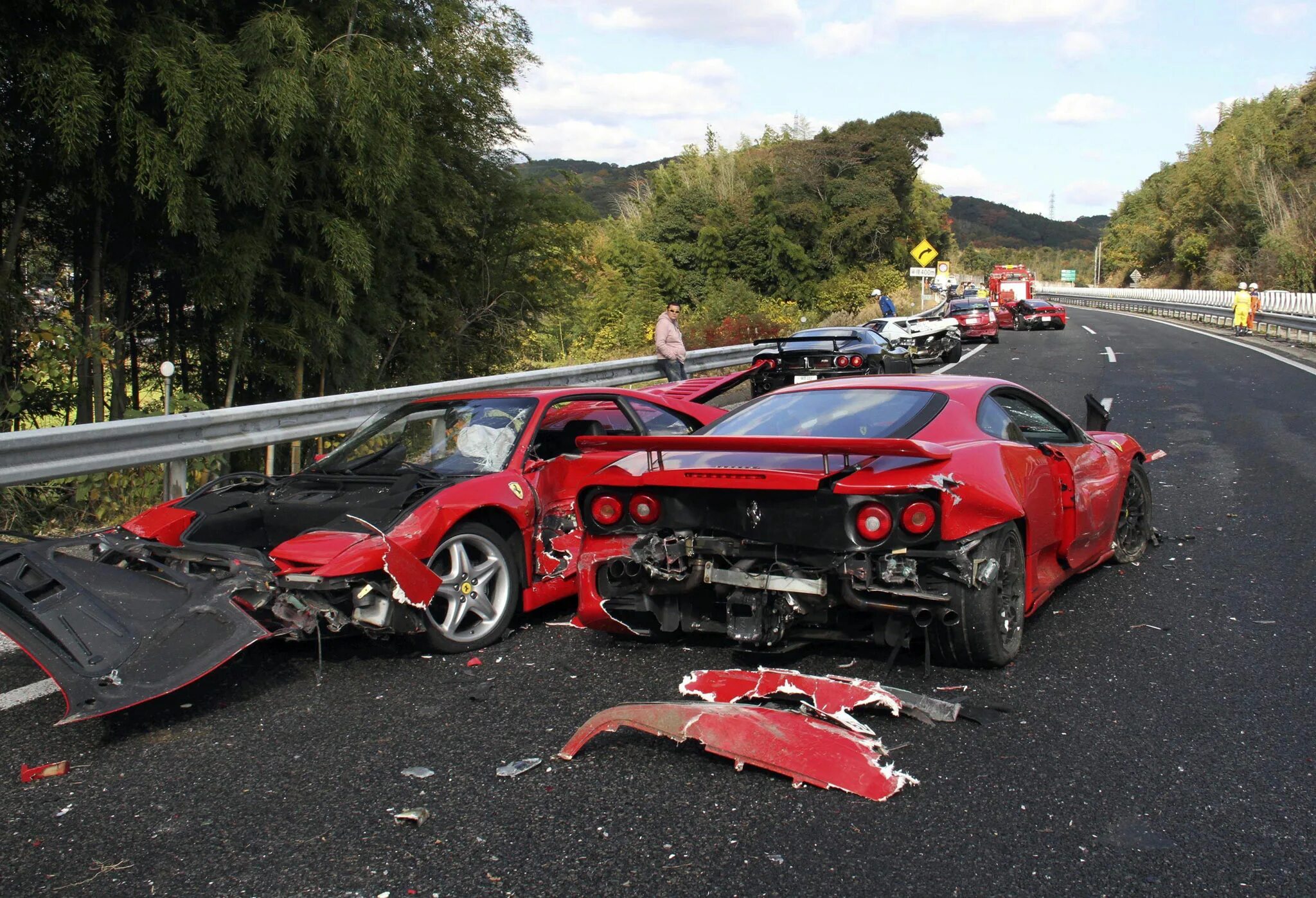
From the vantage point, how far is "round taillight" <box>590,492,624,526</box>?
480cm

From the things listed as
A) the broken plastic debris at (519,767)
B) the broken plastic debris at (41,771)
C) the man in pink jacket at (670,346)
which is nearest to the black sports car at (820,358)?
the man in pink jacket at (670,346)

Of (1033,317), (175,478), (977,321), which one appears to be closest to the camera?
(175,478)

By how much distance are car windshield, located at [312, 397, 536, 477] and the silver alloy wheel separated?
1.62ft

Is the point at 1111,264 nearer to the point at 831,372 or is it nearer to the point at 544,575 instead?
the point at 831,372

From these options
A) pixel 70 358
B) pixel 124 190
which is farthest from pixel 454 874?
pixel 124 190

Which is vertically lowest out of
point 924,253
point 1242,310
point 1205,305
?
point 1242,310

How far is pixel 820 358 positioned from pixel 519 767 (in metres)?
13.2

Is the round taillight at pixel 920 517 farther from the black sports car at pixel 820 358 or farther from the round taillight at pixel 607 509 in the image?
the black sports car at pixel 820 358

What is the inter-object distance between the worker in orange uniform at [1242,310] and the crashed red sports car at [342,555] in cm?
3235

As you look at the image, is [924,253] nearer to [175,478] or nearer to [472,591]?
[175,478]

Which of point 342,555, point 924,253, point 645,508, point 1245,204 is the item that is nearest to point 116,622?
point 342,555

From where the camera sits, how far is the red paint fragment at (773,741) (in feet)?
11.3

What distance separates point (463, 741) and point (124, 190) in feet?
25.5

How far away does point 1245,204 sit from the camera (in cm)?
6369
